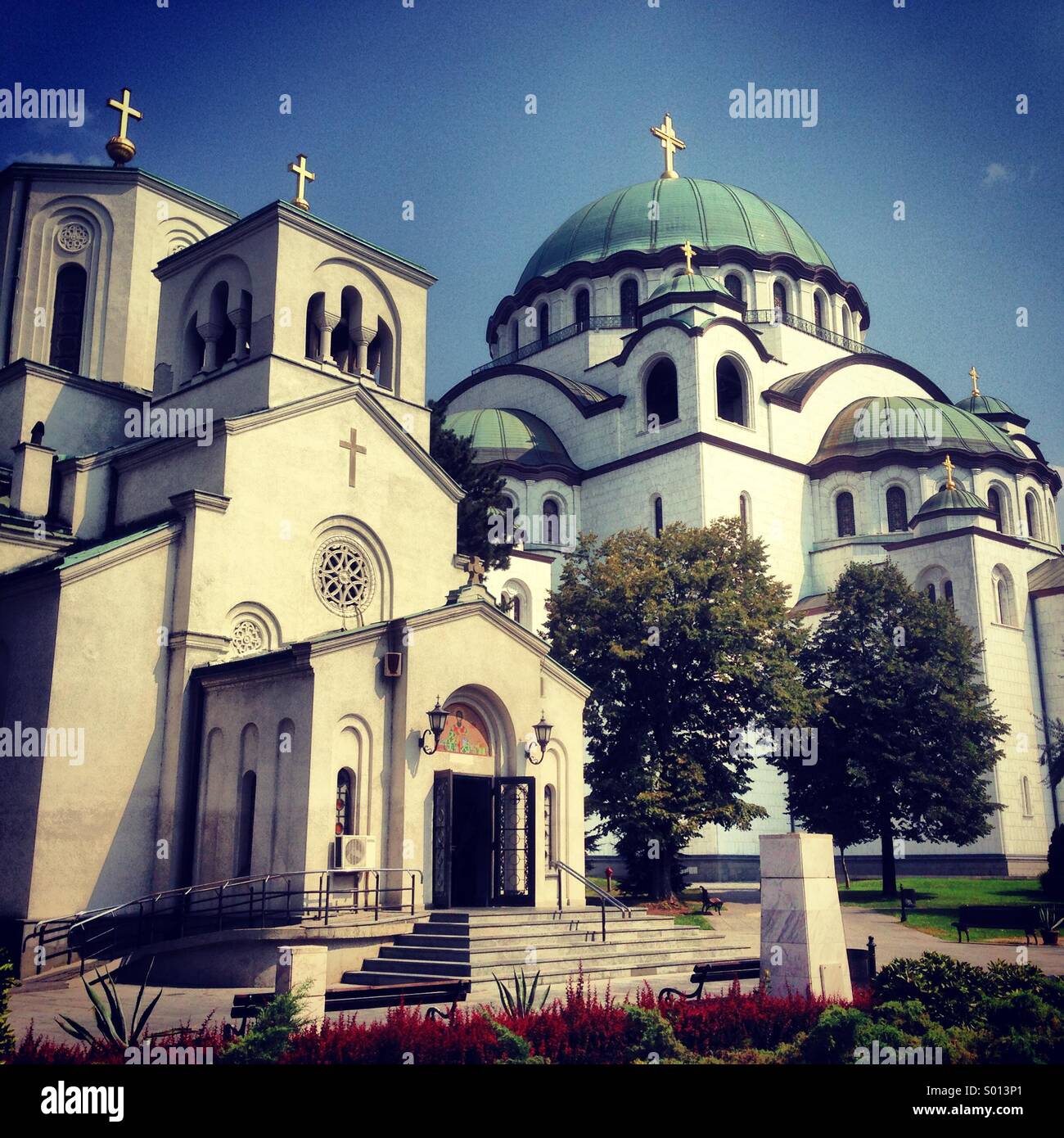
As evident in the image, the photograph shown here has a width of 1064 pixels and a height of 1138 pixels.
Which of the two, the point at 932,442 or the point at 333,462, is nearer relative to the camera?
the point at 333,462

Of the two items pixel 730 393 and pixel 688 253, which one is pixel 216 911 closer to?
pixel 730 393

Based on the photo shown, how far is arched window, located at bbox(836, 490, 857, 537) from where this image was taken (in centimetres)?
4297

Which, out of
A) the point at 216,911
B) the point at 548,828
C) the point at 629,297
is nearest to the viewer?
the point at 216,911

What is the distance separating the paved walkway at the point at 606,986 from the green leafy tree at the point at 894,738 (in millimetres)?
4509

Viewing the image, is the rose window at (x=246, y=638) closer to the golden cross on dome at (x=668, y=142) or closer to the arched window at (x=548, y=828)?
the arched window at (x=548, y=828)

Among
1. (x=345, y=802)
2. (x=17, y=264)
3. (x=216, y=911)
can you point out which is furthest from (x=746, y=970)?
(x=17, y=264)

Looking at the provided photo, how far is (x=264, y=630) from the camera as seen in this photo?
69.6ft

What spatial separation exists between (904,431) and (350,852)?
3215 cm

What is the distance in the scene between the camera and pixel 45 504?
22.8 m

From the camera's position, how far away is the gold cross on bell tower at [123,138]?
1159 inches

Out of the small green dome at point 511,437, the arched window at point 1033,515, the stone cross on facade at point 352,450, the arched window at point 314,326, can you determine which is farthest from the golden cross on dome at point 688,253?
the stone cross on facade at point 352,450
